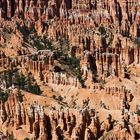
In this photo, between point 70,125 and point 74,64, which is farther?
point 74,64

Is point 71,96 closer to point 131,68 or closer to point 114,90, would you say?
point 114,90

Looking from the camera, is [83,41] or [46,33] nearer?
[83,41]

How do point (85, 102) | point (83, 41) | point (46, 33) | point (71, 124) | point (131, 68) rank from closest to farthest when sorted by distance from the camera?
point (71, 124)
point (85, 102)
point (131, 68)
point (83, 41)
point (46, 33)

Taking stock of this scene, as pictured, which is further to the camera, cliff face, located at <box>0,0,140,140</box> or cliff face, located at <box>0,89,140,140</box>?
cliff face, located at <box>0,0,140,140</box>

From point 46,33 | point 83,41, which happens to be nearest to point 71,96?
point 83,41

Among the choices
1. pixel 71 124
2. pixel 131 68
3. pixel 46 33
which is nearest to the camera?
pixel 71 124

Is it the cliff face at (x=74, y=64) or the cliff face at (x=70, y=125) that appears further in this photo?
the cliff face at (x=74, y=64)

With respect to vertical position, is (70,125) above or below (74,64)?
below
